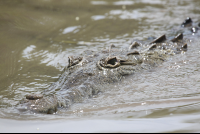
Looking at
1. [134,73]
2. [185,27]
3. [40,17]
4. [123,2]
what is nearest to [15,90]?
[134,73]

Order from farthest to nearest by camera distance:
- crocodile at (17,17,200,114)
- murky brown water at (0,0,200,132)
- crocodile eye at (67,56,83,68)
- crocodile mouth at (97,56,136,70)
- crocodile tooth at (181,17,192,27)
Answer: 1. crocodile tooth at (181,17,192,27)
2. crocodile eye at (67,56,83,68)
3. crocodile mouth at (97,56,136,70)
4. crocodile at (17,17,200,114)
5. murky brown water at (0,0,200,132)

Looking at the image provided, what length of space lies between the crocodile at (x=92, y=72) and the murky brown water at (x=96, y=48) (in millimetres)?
142

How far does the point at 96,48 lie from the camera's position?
649cm

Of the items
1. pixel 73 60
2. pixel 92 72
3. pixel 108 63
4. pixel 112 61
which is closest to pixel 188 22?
pixel 112 61

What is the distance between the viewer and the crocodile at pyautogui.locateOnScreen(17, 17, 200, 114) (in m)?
3.15

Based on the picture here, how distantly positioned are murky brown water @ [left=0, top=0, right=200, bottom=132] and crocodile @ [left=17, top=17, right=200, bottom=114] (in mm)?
142

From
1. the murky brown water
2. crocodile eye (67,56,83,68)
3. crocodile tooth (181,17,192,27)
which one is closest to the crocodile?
crocodile eye (67,56,83,68)

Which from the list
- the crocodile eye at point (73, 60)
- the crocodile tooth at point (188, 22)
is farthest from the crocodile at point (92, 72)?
the crocodile tooth at point (188, 22)

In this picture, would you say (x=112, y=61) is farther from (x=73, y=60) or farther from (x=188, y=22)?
(x=188, y=22)

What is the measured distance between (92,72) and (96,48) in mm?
2231

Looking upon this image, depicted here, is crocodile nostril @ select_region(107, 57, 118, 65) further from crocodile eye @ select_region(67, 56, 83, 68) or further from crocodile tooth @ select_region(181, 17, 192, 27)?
crocodile tooth @ select_region(181, 17, 192, 27)

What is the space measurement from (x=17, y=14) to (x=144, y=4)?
593 centimetres

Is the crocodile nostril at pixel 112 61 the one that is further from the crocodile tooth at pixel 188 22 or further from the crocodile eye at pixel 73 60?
the crocodile tooth at pixel 188 22

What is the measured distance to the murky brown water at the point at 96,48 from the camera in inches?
115
